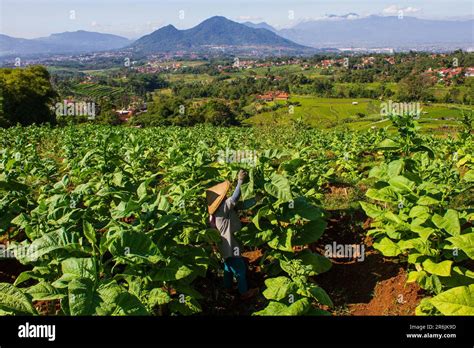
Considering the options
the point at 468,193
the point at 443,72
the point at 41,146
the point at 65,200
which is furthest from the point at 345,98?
the point at 65,200

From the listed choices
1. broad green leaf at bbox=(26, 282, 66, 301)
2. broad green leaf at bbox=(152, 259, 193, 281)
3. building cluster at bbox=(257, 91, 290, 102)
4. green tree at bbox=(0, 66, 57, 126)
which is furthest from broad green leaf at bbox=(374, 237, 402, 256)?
building cluster at bbox=(257, 91, 290, 102)

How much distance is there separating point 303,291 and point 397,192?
227 centimetres

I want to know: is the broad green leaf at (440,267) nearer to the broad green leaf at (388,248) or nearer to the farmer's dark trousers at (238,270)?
the broad green leaf at (388,248)

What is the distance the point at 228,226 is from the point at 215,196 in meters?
0.46

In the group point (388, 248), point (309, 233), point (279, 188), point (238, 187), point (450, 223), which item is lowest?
point (388, 248)

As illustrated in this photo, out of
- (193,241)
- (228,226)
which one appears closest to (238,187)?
(228,226)

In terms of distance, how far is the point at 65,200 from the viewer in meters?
4.29

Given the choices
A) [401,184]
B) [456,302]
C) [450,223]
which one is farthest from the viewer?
[401,184]

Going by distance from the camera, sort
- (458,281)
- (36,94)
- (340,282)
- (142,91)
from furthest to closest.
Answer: (142,91) < (36,94) < (340,282) < (458,281)

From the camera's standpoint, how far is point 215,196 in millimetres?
5289

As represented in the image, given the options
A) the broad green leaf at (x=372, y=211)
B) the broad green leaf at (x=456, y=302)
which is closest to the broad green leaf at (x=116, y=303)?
the broad green leaf at (x=456, y=302)

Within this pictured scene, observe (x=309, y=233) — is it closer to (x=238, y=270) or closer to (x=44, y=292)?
(x=238, y=270)

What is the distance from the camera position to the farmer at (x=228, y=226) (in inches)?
207

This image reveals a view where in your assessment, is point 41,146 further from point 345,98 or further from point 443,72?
point 443,72
